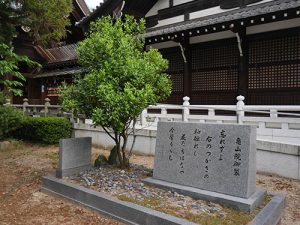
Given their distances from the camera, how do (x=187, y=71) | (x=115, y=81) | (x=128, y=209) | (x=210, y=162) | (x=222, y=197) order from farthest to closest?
(x=187, y=71) < (x=115, y=81) < (x=210, y=162) < (x=222, y=197) < (x=128, y=209)

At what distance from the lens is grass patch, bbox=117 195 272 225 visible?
4.30 meters

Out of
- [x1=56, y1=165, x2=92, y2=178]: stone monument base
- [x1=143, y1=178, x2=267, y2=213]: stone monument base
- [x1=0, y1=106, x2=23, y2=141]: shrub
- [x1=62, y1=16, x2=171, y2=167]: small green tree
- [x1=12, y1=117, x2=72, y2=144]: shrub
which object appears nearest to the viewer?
[x1=143, y1=178, x2=267, y2=213]: stone monument base

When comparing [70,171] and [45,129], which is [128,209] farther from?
[45,129]

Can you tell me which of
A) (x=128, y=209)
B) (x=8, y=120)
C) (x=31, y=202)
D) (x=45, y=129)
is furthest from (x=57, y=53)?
(x=128, y=209)

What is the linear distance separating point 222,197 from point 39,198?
3.63 m

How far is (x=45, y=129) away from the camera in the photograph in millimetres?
12125

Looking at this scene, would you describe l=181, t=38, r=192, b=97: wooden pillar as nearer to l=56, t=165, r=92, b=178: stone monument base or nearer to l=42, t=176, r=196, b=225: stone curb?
l=56, t=165, r=92, b=178: stone monument base

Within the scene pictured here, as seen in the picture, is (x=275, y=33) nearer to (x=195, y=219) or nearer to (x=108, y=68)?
(x=108, y=68)

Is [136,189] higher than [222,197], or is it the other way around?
[222,197]

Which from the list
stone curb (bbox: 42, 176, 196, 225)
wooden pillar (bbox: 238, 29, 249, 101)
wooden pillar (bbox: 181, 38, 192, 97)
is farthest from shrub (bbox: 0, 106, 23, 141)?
wooden pillar (bbox: 238, 29, 249, 101)

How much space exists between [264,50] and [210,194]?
7074 millimetres

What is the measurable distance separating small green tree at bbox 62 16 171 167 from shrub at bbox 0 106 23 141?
588 centimetres

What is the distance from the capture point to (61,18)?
49.1 feet

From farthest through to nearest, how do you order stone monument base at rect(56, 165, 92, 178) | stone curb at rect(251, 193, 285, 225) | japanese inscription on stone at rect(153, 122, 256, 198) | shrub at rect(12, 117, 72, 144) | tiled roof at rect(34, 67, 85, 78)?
tiled roof at rect(34, 67, 85, 78), shrub at rect(12, 117, 72, 144), stone monument base at rect(56, 165, 92, 178), japanese inscription on stone at rect(153, 122, 256, 198), stone curb at rect(251, 193, 285, 225)
